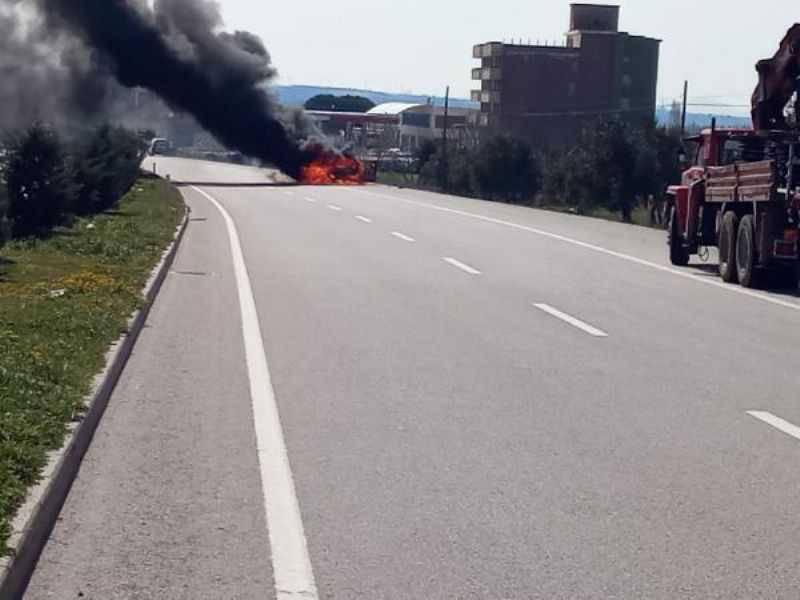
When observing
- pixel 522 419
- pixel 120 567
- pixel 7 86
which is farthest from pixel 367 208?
pixel 120 567

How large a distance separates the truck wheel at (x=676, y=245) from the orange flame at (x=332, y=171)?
29.4 m

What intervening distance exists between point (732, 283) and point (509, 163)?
55.7 m

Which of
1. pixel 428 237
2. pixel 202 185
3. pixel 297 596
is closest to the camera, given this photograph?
pixel 297 596

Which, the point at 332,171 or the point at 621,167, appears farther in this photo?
the point at 621,167

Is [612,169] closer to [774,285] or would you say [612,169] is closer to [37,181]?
→ [37,181]

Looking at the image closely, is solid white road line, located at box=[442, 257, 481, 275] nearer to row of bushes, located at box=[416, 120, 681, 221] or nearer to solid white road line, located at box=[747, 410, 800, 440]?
solid white road line, located at box=[747, 410, 800, 440]

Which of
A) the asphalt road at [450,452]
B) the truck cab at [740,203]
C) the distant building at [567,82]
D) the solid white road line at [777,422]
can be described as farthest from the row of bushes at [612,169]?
the distant building at [567,82]

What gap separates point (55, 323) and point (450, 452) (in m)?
5.54

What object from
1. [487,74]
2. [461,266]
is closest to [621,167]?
[461,266]

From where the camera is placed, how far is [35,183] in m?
28.3

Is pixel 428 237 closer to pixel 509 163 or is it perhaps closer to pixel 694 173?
pixel 694 173

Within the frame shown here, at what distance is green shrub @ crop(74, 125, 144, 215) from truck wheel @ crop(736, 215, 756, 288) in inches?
590

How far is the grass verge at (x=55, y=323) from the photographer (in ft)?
26.8

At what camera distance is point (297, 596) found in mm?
6082
